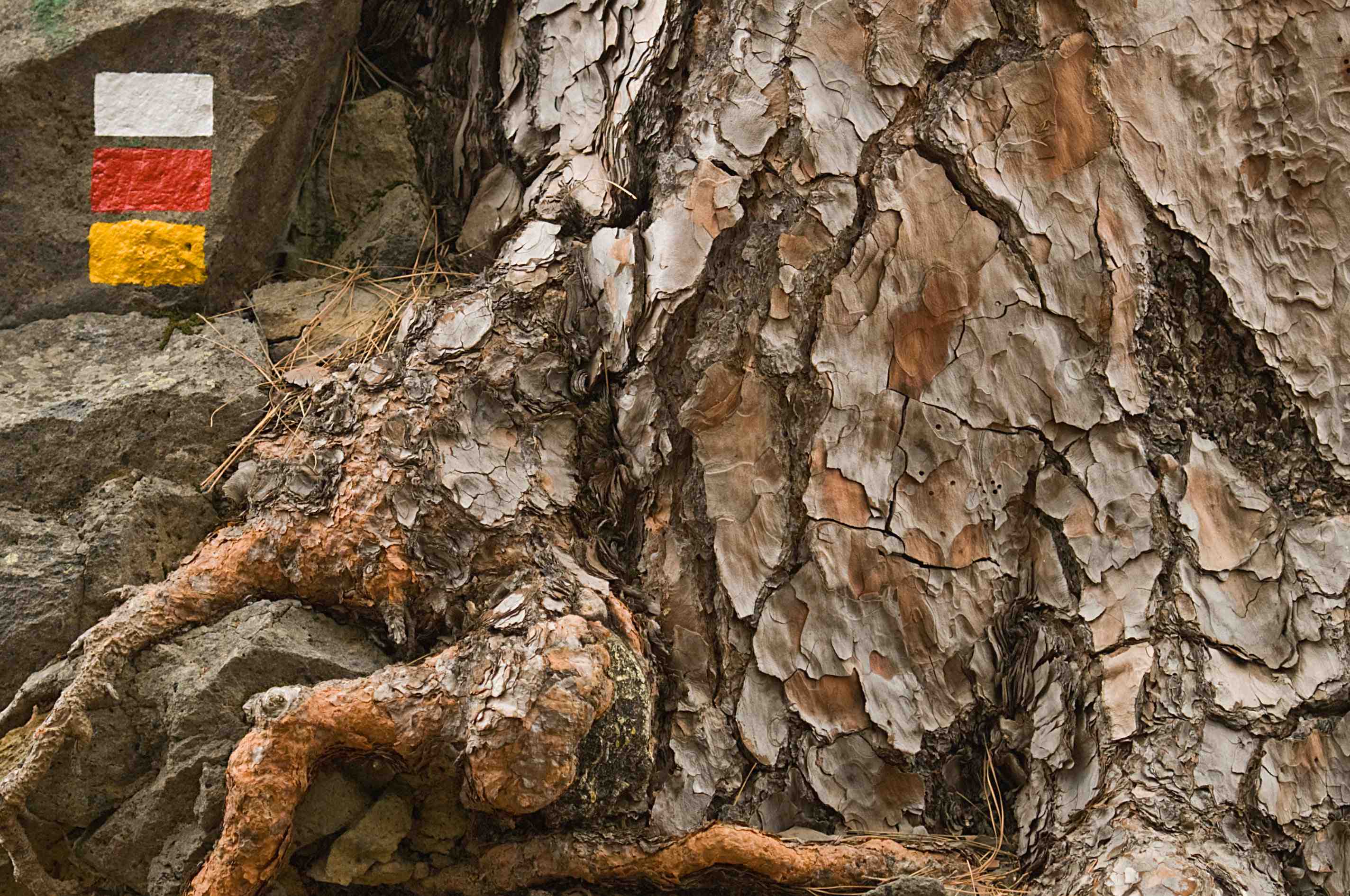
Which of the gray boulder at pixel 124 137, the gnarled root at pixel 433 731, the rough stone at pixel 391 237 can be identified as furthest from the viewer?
the rough stone at pixel 391 237

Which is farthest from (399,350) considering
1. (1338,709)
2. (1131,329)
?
(1338,709)

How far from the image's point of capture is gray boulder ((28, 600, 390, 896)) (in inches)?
Result: 74.9

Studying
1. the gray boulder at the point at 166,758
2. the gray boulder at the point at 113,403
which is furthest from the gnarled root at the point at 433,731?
the gray boulder at the point at 113,403

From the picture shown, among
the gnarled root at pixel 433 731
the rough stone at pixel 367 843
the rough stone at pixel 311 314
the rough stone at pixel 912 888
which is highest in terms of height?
the rough stone at pixel 311 314

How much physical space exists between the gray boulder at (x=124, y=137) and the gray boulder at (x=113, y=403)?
94 mm

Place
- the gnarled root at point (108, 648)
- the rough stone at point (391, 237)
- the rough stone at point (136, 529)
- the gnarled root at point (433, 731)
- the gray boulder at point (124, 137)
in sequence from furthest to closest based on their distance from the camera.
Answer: the rough stone at point (391, 237) < the gray boulder at point (124, 137) < the rough stone at point (136, 529) < the gnarled root at point (108, 648) < the gnarled root at point (433, 731)

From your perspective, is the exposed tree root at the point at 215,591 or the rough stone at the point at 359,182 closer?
the exposed tree root at the point at 215,591

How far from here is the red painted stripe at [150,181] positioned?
238 centimetres

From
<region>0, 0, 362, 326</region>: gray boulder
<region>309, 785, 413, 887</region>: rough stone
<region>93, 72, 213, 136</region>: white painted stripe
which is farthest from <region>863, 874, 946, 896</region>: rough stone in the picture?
<region>93, 72, 213, 136</region>: white painted stripe

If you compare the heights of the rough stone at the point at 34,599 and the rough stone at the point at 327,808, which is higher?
the rough stone at the point at 34,599

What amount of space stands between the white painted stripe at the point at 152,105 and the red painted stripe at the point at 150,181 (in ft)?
0.14

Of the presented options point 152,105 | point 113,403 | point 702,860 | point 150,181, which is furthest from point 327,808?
point 152,105

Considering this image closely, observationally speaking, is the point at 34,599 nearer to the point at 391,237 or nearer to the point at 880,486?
the point at 391,237

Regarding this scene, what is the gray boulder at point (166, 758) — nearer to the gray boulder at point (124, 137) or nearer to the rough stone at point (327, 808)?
the rough stone at point (327, 808)
